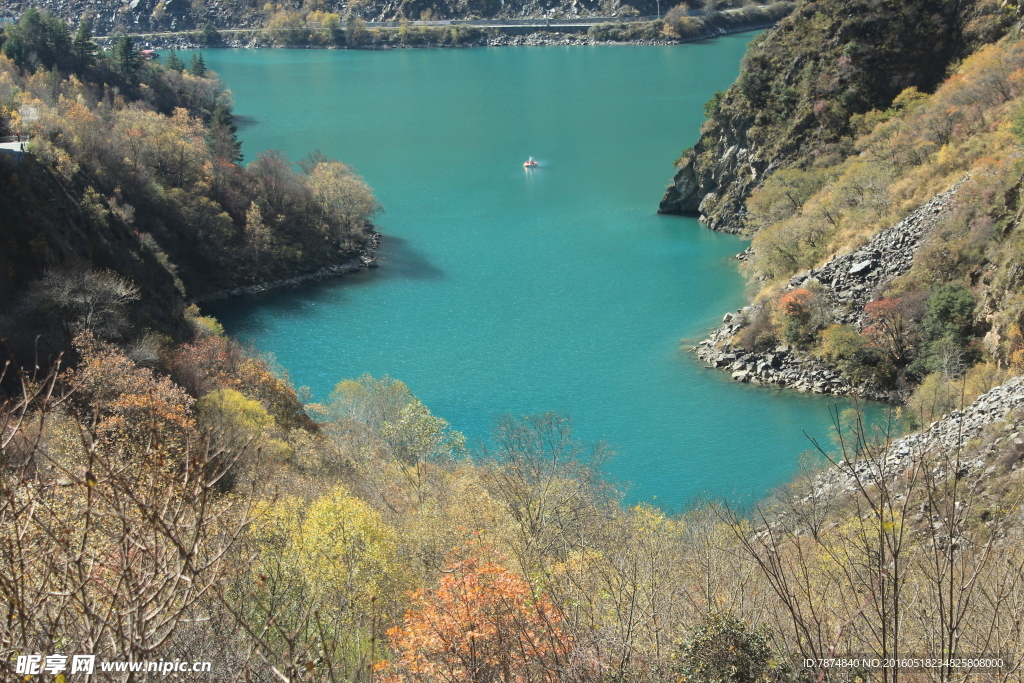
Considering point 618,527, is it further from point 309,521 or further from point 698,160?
point 698,160

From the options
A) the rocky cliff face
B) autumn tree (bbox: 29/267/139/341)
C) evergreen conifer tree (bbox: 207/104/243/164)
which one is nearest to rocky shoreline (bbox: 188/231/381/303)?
evergreen conifer tree (bbox: 207/104/243/164)

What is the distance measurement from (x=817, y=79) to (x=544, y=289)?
953 inches

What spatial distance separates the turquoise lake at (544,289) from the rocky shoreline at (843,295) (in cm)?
108

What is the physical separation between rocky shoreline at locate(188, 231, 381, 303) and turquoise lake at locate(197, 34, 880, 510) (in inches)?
38.9

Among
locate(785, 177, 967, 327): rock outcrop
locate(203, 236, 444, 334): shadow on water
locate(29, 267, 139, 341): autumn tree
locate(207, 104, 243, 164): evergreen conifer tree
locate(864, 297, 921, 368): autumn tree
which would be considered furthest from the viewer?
Result: locate(207, 104, 243, 164): evergreen conifer tree

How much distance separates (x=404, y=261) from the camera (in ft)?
219

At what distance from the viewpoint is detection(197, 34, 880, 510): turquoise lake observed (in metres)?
41.3

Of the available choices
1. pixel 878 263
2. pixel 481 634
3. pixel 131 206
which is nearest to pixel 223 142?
pixel 131 206

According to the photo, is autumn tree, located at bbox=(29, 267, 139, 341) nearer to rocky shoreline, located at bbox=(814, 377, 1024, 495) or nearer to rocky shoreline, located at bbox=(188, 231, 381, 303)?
rocky shoreline, located at bbox=(188, 231, 381, 303)

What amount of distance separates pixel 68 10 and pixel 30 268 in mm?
179490

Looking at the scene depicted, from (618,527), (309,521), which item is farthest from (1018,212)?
(309,521)

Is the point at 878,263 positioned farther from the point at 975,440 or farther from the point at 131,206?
the point at 131,206

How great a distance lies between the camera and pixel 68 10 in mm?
187000

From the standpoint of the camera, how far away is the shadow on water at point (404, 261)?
63719 mm
